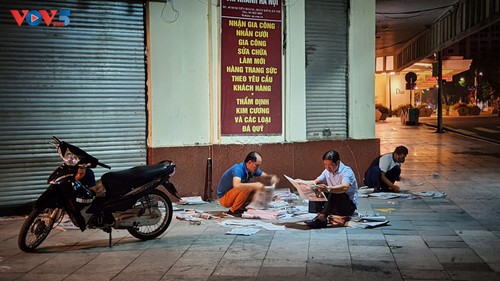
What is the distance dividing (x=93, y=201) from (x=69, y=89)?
2846 millimetres

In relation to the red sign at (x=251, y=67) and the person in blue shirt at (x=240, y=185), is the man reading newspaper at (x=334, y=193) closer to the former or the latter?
the person in blue shirt at (x=240, y=185)

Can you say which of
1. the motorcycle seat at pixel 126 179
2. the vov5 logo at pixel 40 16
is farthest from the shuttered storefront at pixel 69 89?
the motorcycle seat at pixel 126 179

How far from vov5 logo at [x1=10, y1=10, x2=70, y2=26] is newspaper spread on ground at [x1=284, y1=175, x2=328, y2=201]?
4405 mm

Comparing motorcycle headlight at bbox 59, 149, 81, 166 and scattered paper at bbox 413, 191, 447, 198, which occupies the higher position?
motorcycle headlight at bbox 59, 149, 81, 166

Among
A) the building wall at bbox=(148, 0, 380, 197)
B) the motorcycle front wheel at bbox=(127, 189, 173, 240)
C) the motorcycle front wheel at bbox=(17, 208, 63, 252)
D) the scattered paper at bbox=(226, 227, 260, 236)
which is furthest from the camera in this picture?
the building wall at bbox=(148, 0, 380, 197)

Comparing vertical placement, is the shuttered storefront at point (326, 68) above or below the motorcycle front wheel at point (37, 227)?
above

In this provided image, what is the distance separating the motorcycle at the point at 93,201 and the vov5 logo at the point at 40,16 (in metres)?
2.77

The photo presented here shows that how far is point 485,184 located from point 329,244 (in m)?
5.94

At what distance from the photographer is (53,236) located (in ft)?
23.4

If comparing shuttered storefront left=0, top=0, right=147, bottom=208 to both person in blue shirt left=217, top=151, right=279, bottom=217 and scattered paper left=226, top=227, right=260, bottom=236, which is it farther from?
scattered paper left=226, top=227, right=260, bottom=236

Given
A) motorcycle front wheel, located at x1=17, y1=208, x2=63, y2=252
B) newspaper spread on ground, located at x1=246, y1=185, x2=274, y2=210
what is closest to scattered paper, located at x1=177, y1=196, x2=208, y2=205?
newspaper spread on ground, located at x1=246, y1=185, x2=274, y2=210

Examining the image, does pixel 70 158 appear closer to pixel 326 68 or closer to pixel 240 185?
pixel 240 185

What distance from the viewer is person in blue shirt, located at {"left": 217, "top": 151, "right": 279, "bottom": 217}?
816 cm

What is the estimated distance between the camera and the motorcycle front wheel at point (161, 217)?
6.87m
